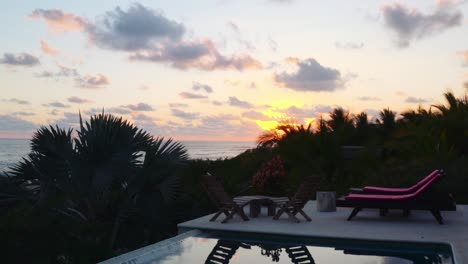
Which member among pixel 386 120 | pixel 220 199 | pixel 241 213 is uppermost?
pixel 386 120

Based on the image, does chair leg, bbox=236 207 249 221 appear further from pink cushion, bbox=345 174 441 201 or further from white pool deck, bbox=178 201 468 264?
pink cushion, bbox=345 174 441 201

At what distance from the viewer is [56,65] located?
16.8m

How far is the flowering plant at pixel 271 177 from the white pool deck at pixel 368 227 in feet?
2.57

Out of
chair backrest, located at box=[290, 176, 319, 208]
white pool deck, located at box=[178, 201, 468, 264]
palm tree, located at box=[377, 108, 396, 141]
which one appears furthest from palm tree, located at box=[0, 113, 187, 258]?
palm tree, located at box=[377, 108, 396, 141]

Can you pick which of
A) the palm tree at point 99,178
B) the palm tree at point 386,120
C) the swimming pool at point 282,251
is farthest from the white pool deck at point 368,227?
the palm tree at point 386,120

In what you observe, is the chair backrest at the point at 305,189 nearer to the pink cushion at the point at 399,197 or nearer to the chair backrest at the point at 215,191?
the pink cushion at the point at 399,197

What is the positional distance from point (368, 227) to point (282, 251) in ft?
5.40

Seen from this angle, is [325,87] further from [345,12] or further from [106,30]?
[106,30]

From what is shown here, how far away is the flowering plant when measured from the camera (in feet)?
32.2

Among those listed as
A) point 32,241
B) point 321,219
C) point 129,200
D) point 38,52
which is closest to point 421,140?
point 321,219

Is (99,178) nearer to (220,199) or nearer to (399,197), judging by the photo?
(220,199)

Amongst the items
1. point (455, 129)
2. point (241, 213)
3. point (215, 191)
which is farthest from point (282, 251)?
point (455, 129)

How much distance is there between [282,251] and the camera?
6.70 m

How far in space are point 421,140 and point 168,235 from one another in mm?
7518
